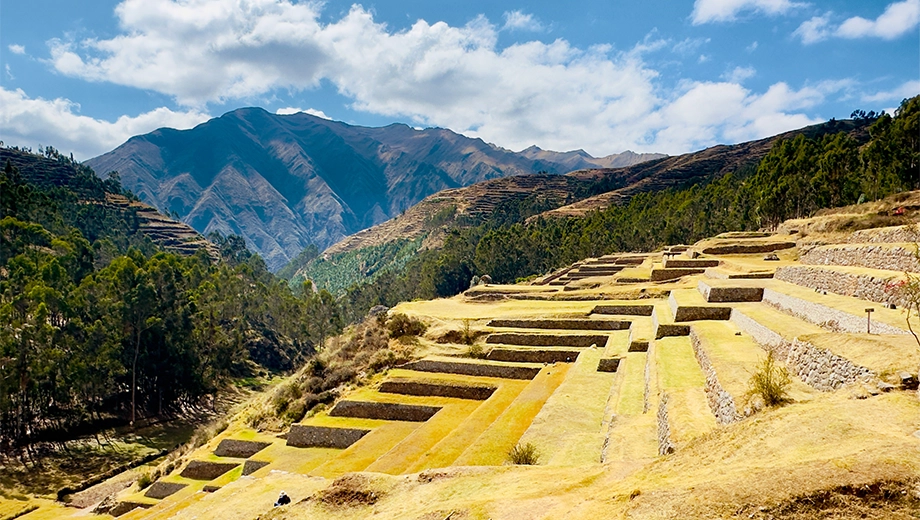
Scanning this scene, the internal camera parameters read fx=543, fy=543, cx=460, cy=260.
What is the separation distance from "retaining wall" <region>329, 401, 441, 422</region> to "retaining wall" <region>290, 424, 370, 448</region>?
1680 mm

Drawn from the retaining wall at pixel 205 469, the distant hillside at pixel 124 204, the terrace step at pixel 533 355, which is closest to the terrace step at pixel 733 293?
the terrace step at pixel 533 355

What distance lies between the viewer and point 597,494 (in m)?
7.92

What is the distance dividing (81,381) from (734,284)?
4289cm

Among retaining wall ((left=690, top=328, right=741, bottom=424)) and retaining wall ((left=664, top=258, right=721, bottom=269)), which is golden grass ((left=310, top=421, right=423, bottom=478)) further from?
retaining wall ((left=664, top=258, right=721, bottom=269))

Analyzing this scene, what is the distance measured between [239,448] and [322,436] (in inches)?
189

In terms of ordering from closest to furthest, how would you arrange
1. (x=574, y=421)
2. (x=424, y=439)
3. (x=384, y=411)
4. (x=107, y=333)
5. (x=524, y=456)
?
(x=524, y=456) < (x=574, y=421) < (x=424, y=439) < (x=384, y=411) < (x=107, y=333)

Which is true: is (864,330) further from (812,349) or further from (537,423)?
(537,423)

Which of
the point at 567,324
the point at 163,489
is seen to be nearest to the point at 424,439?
the point at 163,489

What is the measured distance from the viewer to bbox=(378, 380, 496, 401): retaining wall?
24.0 m

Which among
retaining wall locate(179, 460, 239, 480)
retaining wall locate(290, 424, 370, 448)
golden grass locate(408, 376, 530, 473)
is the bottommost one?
retaining wall locate(179, 460, 239, 480)

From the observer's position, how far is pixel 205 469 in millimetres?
23203

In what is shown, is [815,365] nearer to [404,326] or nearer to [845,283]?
[845,283]

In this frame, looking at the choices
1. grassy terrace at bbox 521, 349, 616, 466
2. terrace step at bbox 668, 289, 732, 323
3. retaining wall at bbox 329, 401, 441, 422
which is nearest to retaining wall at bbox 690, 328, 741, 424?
grassy terrace at bbox 521, 349, 616, 466

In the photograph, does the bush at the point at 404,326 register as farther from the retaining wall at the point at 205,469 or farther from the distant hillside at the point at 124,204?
the distant hillside at the point at 124,204
